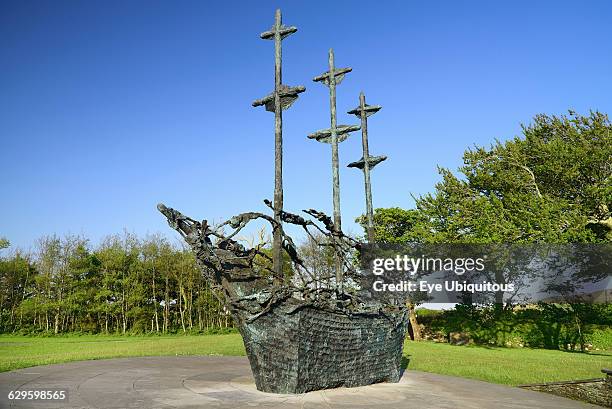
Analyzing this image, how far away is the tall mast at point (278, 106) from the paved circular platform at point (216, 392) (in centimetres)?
226

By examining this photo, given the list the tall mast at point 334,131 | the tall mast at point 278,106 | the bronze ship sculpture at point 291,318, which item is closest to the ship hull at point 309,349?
the bronze ship sculpture at point 291,318

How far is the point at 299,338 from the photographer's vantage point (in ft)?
25.1

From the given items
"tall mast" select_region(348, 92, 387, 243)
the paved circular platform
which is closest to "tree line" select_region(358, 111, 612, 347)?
"tall mast" select_region(348, 92, 387, 243)

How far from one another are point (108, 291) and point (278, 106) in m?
26.5

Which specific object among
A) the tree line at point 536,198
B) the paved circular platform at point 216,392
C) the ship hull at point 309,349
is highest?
the tree line at point 536,198

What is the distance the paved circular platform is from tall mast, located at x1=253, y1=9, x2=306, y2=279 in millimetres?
2264

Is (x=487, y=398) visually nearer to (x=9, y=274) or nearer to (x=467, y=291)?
(x=467, y=291)

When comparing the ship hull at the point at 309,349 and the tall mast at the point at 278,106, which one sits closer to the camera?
the ship hull at the point at 309,349

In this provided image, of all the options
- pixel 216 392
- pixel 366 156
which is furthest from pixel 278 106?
pixel 216 392

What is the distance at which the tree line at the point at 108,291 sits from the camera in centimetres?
3234

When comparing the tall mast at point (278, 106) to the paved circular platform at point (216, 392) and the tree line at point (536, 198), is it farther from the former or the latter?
the tree line at point (536, 198)

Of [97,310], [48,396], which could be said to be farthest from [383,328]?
[97,310]

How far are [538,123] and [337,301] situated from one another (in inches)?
802

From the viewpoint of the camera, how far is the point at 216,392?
25.7 ft
